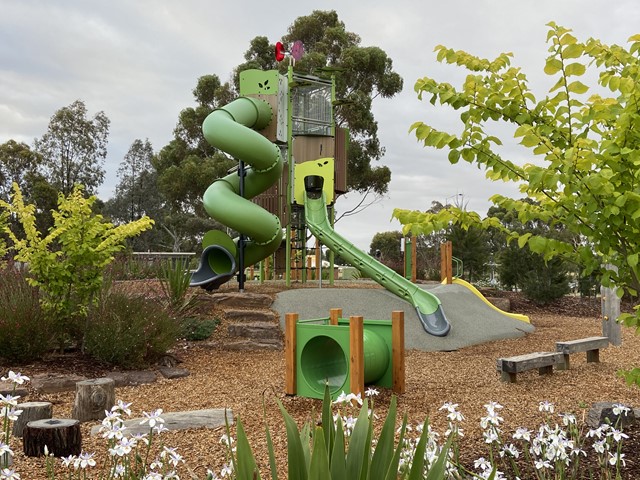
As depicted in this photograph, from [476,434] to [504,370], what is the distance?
2.34 meters

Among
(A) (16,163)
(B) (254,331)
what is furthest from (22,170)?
(B) (254,331)

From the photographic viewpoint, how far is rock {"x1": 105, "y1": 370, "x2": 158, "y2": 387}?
6465 mm

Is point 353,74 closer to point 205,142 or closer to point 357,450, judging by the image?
point 205,142

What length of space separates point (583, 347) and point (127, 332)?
557cm

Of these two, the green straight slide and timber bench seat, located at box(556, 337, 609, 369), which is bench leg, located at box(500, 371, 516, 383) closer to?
timber bench seat, located at box(556, 337, 609, 369)

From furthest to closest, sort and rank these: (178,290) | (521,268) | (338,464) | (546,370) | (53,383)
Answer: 1. (521,268)
2. (178,290)
3. (546,370)
4. (53,383)
5. (338,464)

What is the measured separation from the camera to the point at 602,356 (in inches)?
341

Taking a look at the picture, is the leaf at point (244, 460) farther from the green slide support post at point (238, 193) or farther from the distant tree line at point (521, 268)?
the distant tree line at point (521, 268)

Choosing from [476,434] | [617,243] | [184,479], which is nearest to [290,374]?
[476,434]

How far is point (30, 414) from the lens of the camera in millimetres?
4375

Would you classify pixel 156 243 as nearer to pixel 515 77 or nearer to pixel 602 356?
pixel 602 356

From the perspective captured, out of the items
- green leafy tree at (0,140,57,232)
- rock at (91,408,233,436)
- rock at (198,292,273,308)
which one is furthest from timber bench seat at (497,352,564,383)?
green leafy tree at (0,140,57,232)

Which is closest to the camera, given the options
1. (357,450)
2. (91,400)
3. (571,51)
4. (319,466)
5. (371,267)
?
(319,466)

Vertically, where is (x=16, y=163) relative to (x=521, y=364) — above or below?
above
